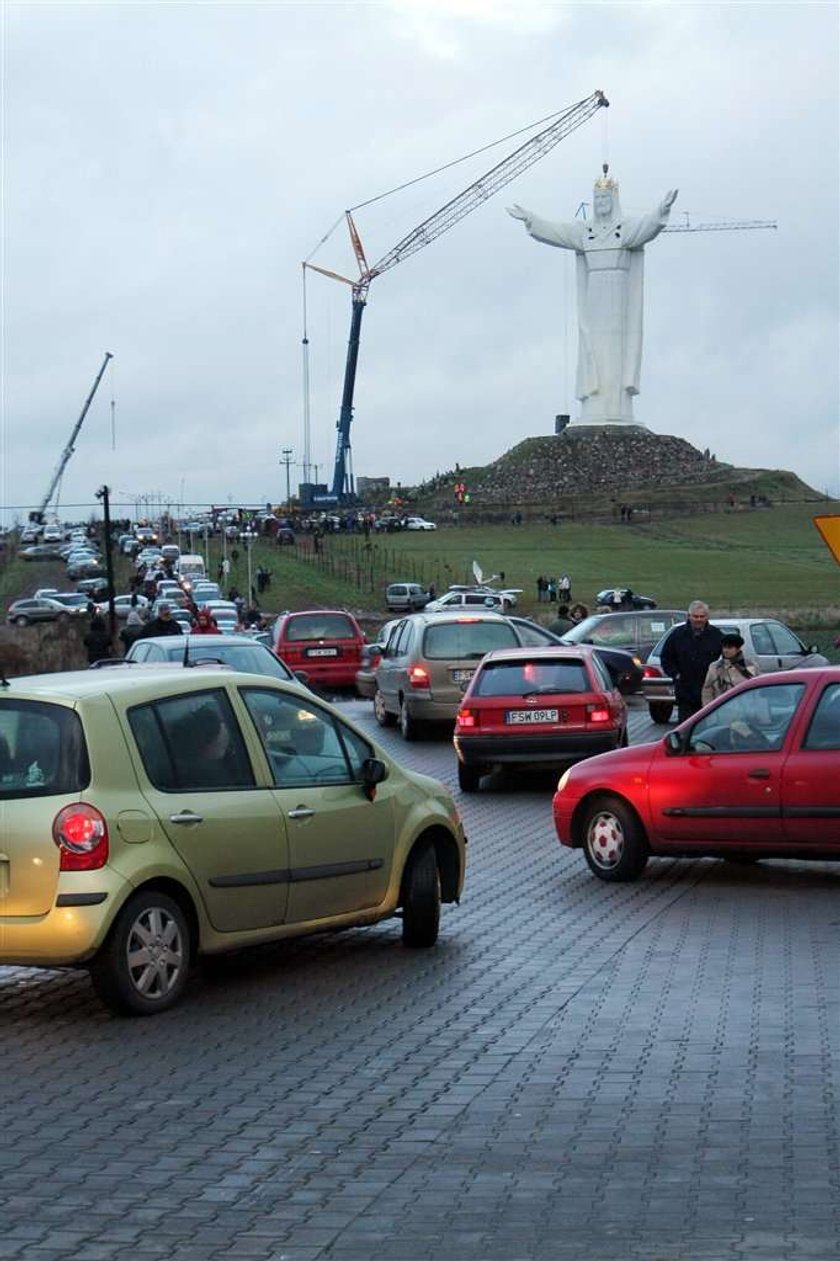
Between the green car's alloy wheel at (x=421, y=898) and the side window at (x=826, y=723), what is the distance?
3.21 m

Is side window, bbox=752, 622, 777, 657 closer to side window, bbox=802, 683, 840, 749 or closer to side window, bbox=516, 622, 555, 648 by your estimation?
side window, bbox=516, 622, 555, 648

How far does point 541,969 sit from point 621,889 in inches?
124

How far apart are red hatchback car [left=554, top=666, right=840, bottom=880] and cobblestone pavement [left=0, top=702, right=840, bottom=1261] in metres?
1.05

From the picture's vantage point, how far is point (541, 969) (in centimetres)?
1044

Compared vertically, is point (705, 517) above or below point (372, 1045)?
above

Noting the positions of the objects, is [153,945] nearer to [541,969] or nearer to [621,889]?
[541,969]

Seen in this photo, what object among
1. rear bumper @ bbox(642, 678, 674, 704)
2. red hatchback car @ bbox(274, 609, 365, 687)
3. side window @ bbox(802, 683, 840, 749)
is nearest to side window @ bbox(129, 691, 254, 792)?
side window @ bbox(802, 683, 840, 749)

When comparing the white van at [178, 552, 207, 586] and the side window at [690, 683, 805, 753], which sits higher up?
the white van at [178, 552, 207, 586]

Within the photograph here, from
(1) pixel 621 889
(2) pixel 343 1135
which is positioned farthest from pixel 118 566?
(2) pixel 343 1135

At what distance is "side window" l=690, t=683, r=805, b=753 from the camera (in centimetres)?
1331

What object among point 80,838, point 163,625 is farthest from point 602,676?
point 80,838

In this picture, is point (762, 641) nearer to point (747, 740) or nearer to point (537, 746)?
point (537, 746)

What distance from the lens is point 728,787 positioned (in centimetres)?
1318

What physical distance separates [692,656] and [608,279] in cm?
11578
